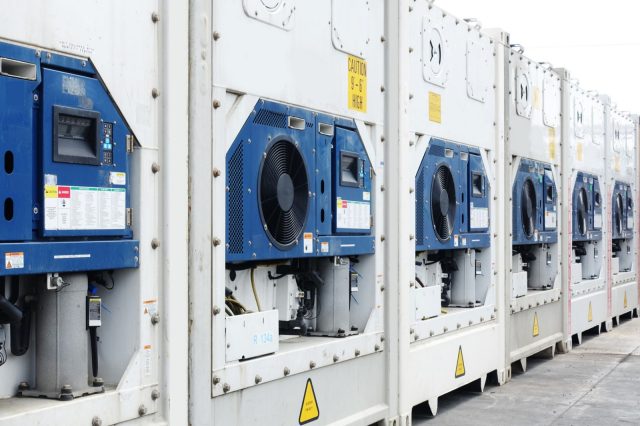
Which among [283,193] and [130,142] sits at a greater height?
[130,142]

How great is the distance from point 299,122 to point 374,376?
182 centimetres

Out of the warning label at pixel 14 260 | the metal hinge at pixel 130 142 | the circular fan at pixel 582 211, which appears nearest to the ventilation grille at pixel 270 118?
the metal hinge at pixel 130 142

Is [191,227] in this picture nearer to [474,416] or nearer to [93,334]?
[93,334]

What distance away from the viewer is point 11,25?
10.4ft

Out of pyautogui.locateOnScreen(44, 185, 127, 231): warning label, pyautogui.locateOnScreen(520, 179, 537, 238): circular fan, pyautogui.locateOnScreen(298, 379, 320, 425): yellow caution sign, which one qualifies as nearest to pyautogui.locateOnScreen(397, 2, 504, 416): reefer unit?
pyautogui.locateOnScreen(520, 179, 537, 238): circular fan

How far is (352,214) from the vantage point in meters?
5.58

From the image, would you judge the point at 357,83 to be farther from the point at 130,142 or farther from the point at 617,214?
the point at 617,214

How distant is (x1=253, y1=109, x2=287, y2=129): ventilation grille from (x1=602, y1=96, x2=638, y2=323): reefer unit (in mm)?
9227

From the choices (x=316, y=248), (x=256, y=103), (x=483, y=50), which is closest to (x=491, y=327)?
(x=483, y=50)

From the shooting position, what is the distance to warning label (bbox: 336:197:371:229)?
543 centimetres

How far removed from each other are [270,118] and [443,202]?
2.74m

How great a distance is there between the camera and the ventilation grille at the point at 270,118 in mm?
4617

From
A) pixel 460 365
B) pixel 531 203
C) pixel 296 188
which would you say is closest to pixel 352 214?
pixel 296 188

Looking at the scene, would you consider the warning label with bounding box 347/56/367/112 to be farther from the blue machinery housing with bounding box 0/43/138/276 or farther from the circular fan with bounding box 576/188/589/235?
the circular fan with bounding box 576/188/589/235
